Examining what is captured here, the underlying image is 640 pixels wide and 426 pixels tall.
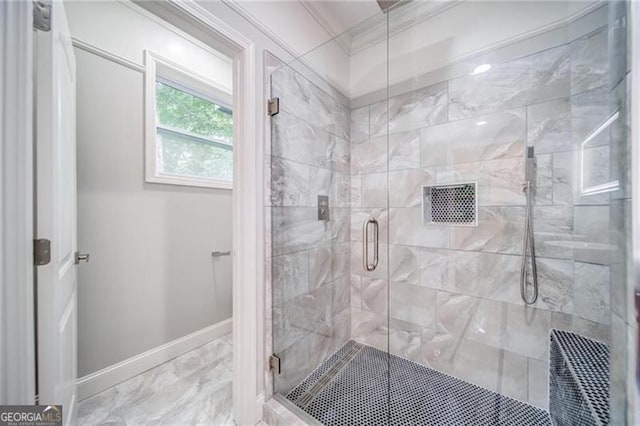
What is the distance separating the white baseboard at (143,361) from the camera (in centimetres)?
151

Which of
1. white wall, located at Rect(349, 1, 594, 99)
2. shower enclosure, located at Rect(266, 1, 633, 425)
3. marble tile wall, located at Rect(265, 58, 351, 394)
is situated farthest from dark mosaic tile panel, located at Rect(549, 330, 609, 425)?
white wall, located at Rect(349, 1, 594, 99)

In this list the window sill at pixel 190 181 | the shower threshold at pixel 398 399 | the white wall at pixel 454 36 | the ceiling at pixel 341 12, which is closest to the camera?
the shower threshold at pixel 398 399

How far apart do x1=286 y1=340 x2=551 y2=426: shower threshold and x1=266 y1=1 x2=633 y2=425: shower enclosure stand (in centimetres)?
1

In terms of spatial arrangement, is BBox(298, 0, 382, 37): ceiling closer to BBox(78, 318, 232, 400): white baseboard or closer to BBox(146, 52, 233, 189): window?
BBox(146, 52, 233, 189): window

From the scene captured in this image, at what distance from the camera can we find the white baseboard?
151 centimetres

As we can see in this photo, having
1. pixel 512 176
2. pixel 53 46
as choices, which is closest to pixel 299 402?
pixel 512 176

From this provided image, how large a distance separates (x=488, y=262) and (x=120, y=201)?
8.34 ft

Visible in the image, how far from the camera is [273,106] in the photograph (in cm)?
144

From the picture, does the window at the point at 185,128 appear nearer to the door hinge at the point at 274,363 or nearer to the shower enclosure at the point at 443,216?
the shower enclosure at the point at 443,216

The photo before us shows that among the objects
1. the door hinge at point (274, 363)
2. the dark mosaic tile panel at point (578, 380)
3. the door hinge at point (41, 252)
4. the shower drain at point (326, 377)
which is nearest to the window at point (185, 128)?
the door hinge at point (41, 252)

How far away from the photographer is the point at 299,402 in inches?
55.6

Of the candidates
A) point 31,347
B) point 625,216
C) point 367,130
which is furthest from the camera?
point 367,130

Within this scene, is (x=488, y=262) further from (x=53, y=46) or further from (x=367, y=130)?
(x=53, y=46)

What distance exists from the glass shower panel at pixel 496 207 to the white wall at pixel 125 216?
1717mm
